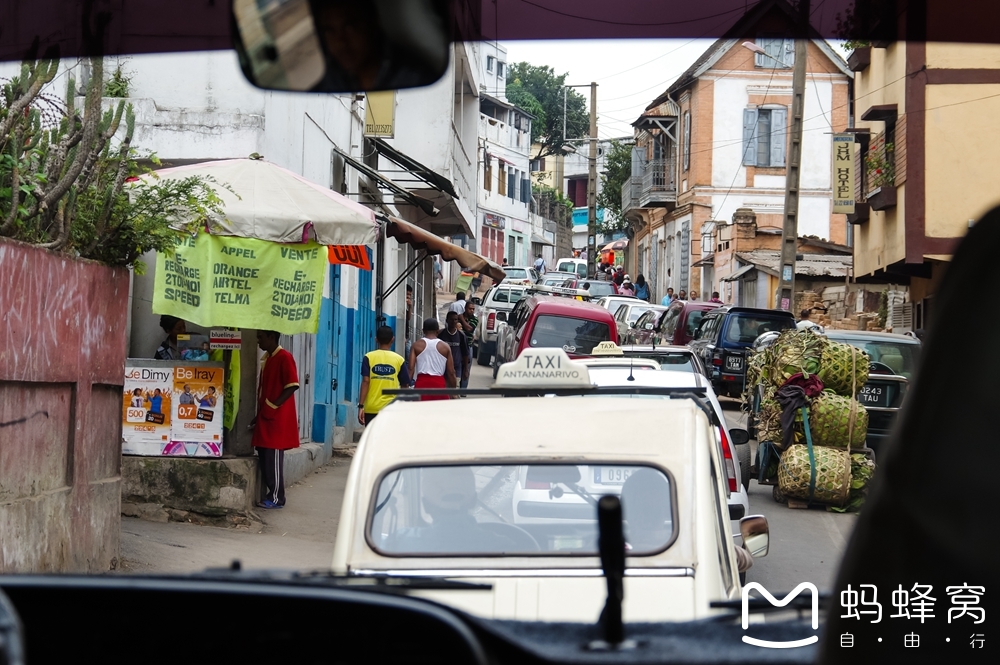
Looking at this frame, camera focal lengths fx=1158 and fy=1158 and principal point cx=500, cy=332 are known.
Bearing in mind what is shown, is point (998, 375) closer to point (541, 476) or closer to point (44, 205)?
point (541, 476)

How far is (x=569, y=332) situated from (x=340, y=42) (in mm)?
16409

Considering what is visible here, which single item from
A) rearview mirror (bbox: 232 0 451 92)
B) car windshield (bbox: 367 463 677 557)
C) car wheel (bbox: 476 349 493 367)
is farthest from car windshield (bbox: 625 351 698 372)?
car wheel (bbox: 476 349 493 367)

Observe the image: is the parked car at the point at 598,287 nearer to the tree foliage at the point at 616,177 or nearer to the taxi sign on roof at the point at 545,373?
the tree foliage at the point at 616,177

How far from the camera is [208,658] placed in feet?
6.21

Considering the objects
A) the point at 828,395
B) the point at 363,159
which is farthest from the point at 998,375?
the point at 363,159

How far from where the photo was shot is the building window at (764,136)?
4309 cm

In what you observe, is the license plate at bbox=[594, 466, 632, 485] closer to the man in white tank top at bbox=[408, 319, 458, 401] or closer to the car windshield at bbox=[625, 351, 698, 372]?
the car windshield at bbox=[625, 351, 698, 372]

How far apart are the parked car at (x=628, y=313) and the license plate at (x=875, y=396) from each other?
17.7m

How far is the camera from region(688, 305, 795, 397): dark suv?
21812 millimetres

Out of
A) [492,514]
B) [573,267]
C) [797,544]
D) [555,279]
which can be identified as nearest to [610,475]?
[492,514]

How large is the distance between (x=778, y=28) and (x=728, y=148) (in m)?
41.8

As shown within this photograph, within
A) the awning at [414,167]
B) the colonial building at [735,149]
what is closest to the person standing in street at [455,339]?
the awning at [414,167]

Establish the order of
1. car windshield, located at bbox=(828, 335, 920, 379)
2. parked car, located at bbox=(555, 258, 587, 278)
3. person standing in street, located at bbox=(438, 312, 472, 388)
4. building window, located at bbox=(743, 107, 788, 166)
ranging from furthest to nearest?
parked car, located at bbox=(555, 258, 587, 278), building window, located at bbox=(743, 107, 788, 166), person standing in street, located at bbox=(438, 312, 472, 388), car windshield, located at bbox=(828, 335, 920, 379)

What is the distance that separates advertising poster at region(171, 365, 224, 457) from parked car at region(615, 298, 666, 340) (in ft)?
68.5
